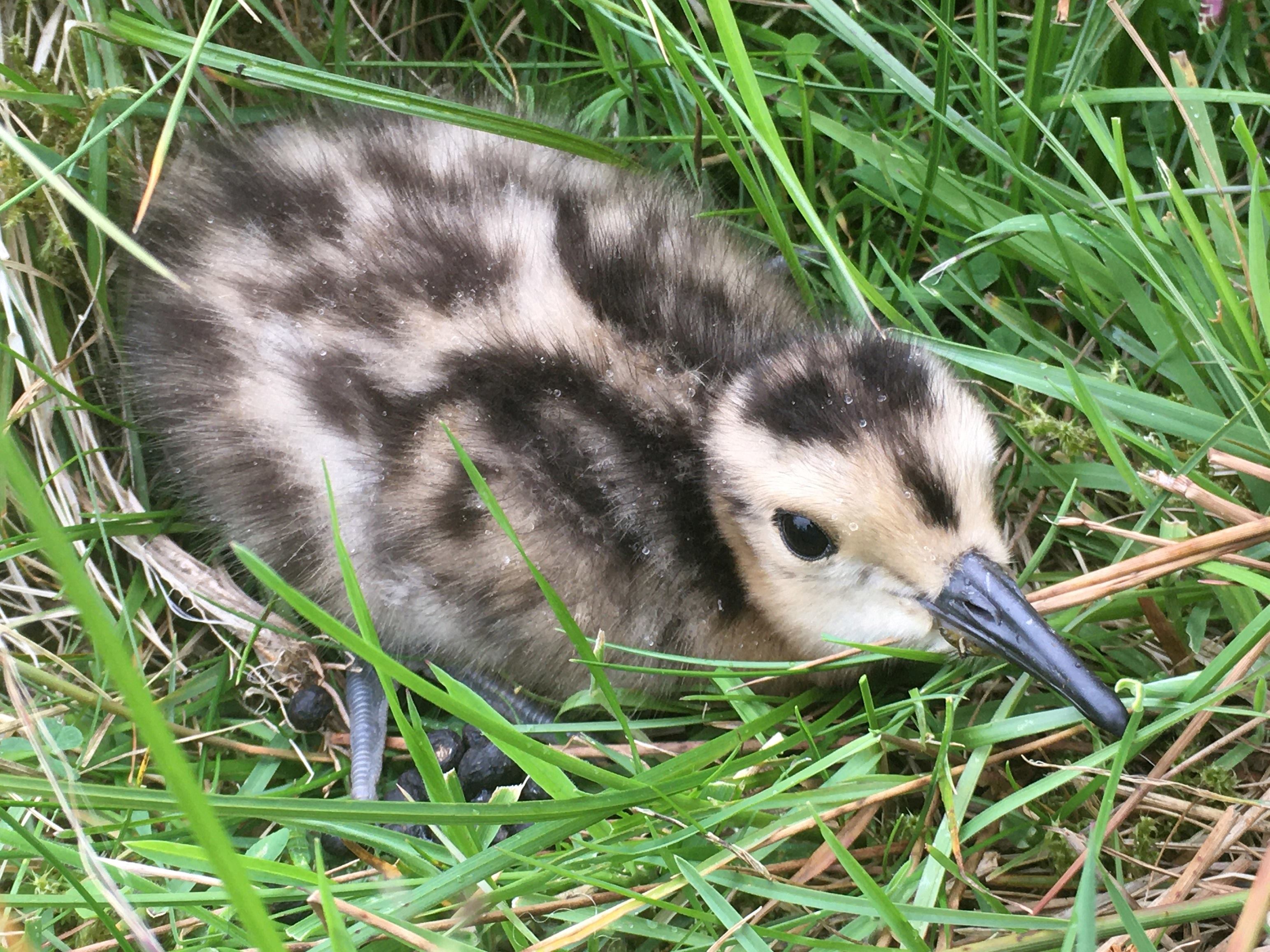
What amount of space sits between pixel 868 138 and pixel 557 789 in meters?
1.22

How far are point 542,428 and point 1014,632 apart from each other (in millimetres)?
662

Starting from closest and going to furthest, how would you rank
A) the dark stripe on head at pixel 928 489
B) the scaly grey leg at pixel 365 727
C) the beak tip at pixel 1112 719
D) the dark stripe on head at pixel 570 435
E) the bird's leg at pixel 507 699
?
the beak tip at pixel 1112 719, the dark stripe on head at pixel 928 489, the dark stripe on head at pixel 570 435, the scaly grey leg at pixel 365 727, the bird's leg at pixel 507 699

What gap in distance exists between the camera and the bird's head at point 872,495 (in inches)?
55.7

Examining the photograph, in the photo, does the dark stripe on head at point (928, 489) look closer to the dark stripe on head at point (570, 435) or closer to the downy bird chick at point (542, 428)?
the downy bird chick at point (542, 428)

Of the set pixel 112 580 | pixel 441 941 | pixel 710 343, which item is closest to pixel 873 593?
pixel 710 343

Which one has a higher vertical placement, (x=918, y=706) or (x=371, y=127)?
(x=371, y=127)

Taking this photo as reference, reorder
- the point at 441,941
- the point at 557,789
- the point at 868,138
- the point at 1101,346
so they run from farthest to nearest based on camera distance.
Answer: the point at 868,138, the point at 1101,346, the point at 557,789, the point at 441,941

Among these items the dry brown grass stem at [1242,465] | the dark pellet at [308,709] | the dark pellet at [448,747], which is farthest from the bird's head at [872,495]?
the dark pellet at [308,709]

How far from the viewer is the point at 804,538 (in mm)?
1492

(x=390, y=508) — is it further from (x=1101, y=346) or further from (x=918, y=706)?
(x=1101, y=346)

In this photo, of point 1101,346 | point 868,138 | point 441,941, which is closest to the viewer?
point 441,941

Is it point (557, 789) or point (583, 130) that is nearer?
point (557, 789)

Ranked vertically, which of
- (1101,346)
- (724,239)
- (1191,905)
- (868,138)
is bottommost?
(1191,905)

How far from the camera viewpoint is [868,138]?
1.93 m
